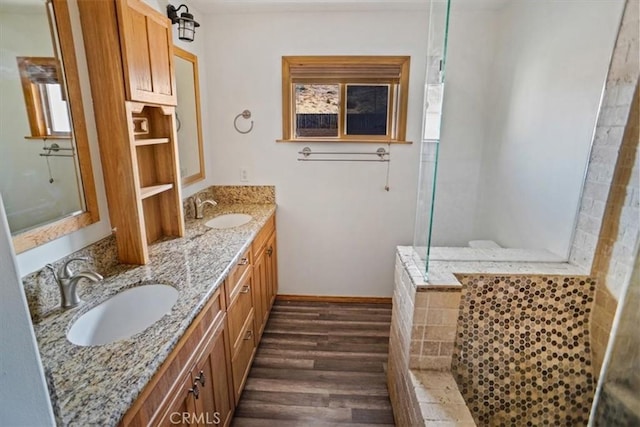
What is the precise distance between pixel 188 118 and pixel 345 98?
1.30m

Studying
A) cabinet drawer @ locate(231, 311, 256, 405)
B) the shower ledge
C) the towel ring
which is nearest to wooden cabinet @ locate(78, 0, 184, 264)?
cabinet drawer @ locate(231, 311, 256, 405)

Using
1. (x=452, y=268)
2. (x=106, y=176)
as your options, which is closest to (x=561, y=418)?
(x=452, y=268)

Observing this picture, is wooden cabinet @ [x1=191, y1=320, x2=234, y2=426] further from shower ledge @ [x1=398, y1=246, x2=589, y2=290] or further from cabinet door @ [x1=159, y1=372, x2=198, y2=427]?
shower ledge @ [x1=398, y1=246, x2=589, y2=290]

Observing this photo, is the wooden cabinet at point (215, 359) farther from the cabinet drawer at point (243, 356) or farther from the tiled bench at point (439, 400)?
the tiled bench at point (439, 400)

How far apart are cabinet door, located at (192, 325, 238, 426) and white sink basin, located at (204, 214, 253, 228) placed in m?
1.09

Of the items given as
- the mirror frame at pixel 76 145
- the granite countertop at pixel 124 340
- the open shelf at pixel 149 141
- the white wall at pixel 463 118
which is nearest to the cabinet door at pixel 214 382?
the granite countertop at pixel 124 340

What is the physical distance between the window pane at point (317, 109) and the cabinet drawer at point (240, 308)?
4.72 feet

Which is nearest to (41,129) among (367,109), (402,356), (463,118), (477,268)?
(402,356)

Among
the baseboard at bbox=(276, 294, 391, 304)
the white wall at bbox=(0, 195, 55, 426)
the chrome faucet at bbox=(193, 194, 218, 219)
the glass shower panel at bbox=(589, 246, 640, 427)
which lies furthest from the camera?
the baseboard at bbox=(276, 294, 391, 304)

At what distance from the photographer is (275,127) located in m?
2.86

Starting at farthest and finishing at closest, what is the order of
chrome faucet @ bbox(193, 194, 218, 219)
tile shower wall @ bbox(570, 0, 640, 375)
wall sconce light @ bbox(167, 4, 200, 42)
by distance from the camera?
1. chrome faucet @ bbox(193, 194, 218, 219)
2. wall sconce light @ bbox(167, 4, 200, 42)
3. tile shower wall @ bbox(570, 0, 640, 375)

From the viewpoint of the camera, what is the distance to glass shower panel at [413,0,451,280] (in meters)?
1.84

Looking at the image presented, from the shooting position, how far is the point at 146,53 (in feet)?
5.19

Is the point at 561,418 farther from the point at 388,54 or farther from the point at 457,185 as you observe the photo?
the point at 388,54
